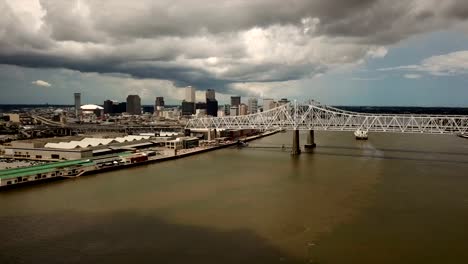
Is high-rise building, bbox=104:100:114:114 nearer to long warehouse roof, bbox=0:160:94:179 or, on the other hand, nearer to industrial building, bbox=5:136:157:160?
industrial building, bbox=5:136:157:160

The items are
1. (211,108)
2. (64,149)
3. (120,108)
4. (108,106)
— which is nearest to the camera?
(64,149)

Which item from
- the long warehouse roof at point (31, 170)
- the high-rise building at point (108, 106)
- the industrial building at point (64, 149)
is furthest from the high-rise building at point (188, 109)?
the long warehouse roof at point (31, 170)

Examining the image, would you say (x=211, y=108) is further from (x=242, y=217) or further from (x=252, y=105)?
(x=242, y=217)

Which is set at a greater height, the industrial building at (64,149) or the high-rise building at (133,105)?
the high-rise building at (133,105)

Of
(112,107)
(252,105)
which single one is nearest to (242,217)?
(252,105)

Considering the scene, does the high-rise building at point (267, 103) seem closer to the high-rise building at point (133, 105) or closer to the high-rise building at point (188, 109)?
the high-rise building at point (188, 109)

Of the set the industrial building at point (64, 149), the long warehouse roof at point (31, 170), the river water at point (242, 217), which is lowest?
the river water at point (242, 217)

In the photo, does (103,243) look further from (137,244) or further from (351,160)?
(351,160)

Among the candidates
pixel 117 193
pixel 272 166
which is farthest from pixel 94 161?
pixel 272 166
